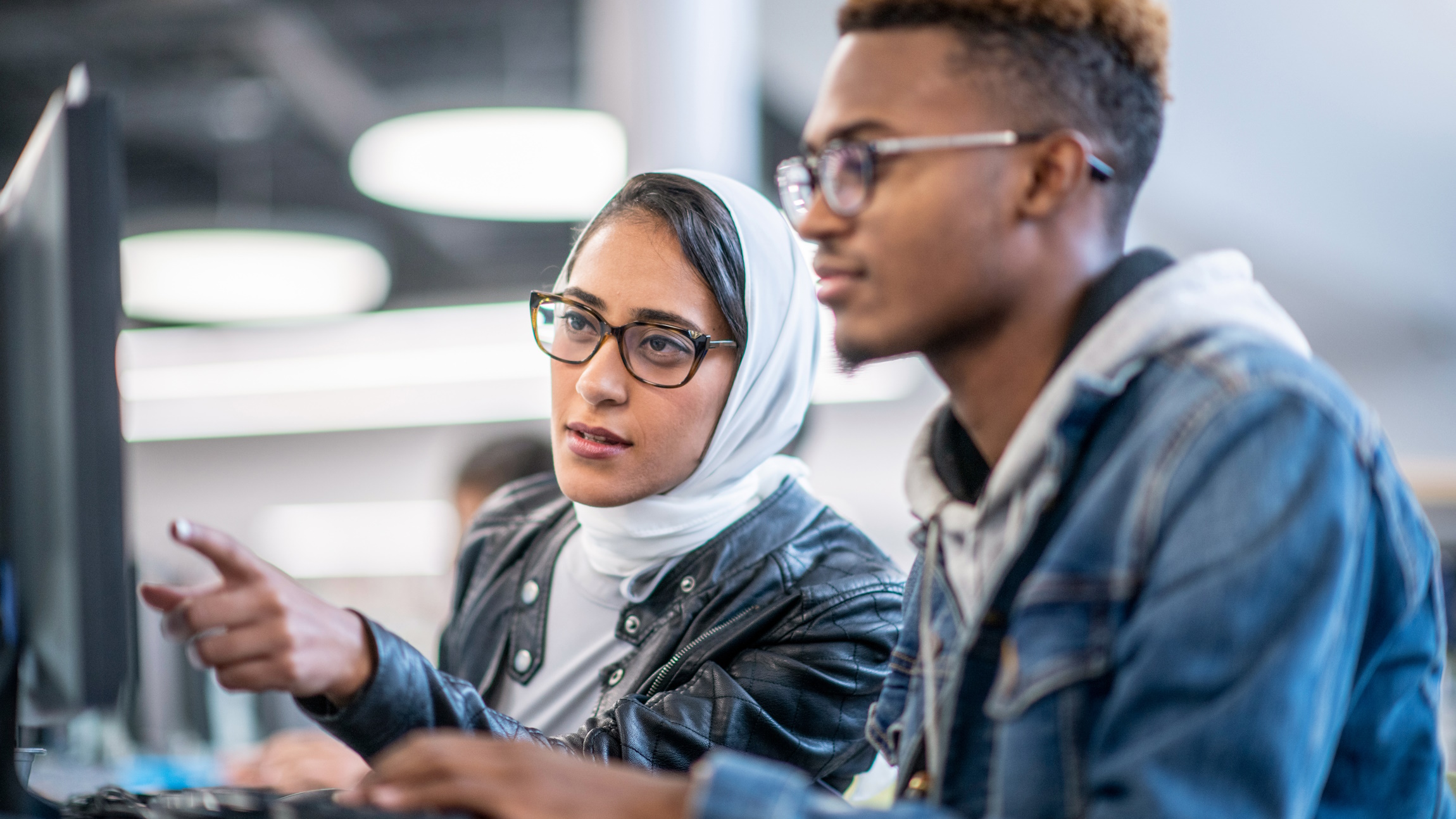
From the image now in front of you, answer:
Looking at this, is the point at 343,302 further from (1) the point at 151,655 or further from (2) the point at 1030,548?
(2) the point at 1030,548

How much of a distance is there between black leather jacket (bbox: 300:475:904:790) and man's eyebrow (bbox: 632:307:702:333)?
30 cm

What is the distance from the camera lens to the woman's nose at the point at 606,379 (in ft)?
4.76

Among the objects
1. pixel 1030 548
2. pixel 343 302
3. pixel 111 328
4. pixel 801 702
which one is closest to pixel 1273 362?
pixel 1030 548

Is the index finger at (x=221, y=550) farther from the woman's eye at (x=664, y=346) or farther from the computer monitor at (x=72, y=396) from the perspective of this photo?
the woman's eye at (x=664, y=346)

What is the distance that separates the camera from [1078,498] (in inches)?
37.0

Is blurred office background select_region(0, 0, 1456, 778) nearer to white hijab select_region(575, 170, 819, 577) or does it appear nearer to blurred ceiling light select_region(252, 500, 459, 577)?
blurred ceiling light select_region(252, 500, 459, 577)

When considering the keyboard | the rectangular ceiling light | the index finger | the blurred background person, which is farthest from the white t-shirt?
the rectangular ceiling light

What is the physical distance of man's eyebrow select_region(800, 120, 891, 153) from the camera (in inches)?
40.8

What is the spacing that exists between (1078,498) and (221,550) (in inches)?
27.6

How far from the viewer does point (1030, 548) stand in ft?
3.12

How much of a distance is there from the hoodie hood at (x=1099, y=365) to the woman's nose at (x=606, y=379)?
56cm

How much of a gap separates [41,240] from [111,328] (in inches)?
4.2

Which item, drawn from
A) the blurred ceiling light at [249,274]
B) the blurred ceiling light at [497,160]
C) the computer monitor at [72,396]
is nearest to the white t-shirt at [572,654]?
Result: the computer monitor at [72,396]

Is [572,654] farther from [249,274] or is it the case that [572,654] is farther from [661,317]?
[249,274]
